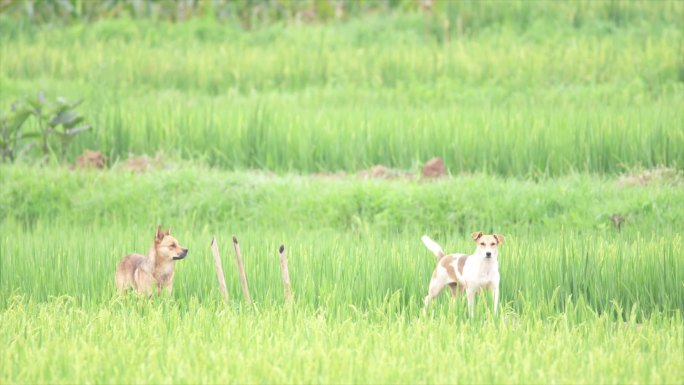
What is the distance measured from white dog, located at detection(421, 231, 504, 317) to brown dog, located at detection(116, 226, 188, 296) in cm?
129

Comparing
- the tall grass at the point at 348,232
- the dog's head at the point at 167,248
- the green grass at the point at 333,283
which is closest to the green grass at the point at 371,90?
the green grass at the point at 333,283

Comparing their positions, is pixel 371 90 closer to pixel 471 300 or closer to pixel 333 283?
pixel 333 283

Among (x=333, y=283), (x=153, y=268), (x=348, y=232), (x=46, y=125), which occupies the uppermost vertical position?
(x=46, y=125)

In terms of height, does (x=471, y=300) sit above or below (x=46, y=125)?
below

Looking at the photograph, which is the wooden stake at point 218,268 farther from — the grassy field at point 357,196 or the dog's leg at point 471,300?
the dog's leg at point 471,300

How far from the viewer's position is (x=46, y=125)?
1084 centimetres

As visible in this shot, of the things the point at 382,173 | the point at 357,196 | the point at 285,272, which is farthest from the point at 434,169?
the point at 285,272

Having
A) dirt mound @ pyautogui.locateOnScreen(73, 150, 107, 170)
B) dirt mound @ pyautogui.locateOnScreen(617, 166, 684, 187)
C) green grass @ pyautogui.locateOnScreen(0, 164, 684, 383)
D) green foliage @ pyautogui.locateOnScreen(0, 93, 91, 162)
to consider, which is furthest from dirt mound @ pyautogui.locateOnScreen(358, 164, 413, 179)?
green foliage @ pyautogui.locateOnScreen(0, 93, 91, 162)

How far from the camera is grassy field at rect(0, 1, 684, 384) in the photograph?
212 inches

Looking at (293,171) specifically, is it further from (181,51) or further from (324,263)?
(181,51)

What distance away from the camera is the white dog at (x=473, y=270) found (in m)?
5.79

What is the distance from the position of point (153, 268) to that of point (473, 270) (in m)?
1.63

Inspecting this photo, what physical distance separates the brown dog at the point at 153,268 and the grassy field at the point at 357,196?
97 millimetres

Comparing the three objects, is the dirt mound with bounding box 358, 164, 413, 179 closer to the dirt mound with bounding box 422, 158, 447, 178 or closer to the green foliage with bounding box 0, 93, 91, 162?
the dirt mound with bounding box 422, 158, 447, 178
